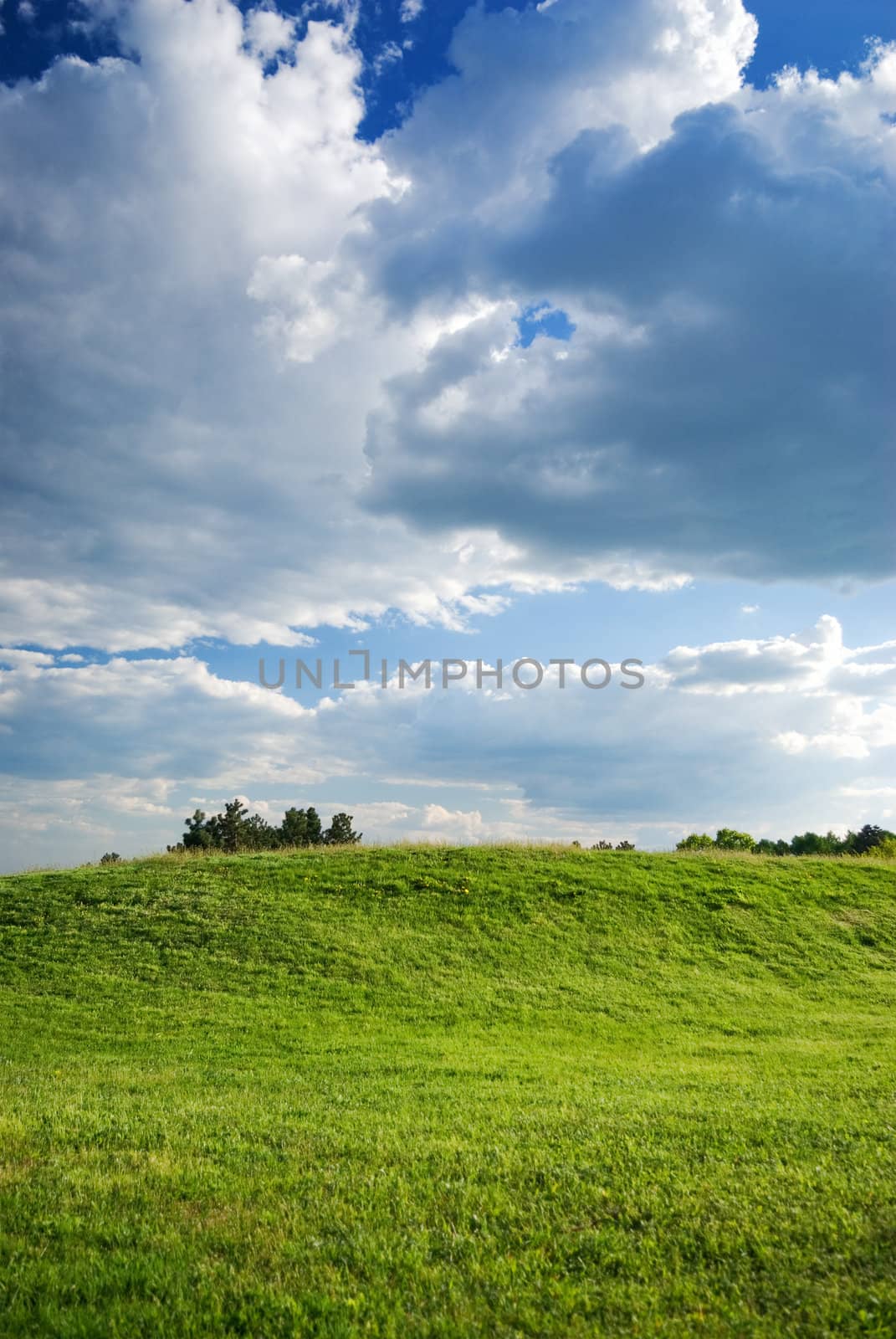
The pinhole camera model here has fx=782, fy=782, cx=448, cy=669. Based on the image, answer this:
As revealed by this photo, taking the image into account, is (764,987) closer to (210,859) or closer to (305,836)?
(210,859)

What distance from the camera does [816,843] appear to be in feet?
370

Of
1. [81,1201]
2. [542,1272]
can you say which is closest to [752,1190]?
[542,1272]

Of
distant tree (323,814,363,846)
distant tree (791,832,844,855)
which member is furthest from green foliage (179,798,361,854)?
distant tree (791,832,844,855)

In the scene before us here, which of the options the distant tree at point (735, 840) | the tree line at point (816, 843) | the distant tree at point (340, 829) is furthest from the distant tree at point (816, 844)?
the distant tree at point (340, 829)

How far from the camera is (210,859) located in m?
39.8

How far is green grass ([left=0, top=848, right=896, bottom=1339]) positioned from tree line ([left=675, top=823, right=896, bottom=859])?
5480cm

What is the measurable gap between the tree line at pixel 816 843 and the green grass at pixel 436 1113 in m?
54.8

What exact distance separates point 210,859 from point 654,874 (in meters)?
22.6

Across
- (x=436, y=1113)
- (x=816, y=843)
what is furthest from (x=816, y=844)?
(x=436, y=1113)

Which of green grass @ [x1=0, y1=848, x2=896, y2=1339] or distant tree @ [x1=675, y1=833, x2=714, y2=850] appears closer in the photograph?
green grass @ [x1=0, y1=848, x2=896, y2=1339]

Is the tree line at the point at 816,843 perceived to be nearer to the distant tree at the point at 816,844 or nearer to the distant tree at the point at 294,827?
the distant tree at the point at 816,844

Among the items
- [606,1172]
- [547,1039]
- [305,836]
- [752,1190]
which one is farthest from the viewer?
[305,836]

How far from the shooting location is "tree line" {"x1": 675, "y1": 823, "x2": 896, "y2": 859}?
84.8 metres

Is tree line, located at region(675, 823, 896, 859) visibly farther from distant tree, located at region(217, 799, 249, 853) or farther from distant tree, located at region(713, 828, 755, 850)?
distant tree, located at region(217, 799, 249, 853)
